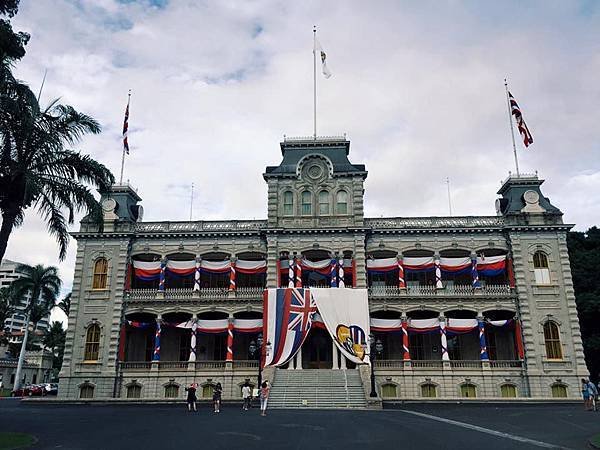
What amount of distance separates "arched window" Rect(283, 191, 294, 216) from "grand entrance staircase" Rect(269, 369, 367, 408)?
12435 millimetres

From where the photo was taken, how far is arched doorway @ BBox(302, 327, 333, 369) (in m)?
39.3

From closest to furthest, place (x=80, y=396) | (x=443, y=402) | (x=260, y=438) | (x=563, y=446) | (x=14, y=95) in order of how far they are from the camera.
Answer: (x=563, y=446) → (x=260, y=438) → (x=14, y=95) → (x=443, y=402) → (x=80, y=396)

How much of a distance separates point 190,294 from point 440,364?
1993 cm

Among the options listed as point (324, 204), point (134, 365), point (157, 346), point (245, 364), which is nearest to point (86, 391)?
point (134, 365)

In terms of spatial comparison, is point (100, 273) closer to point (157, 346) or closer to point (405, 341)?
point (157, 346)

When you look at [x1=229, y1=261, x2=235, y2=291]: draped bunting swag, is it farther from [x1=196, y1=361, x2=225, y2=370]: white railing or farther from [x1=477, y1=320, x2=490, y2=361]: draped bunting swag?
[x1=477, y1=320, x2=490, y2=361]: draped bunting swag

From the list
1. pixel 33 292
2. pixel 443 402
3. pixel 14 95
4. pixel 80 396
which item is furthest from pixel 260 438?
pixel 33 292

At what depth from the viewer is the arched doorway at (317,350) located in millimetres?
39312

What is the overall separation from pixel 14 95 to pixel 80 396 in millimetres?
26420

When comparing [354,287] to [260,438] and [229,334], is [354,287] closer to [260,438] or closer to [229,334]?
[229,334]

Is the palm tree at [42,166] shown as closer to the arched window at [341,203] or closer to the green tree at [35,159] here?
the green tree at [35,159]

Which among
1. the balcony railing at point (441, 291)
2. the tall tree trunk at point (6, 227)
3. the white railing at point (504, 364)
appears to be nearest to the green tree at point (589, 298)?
the balcony railing at point (441, 291)

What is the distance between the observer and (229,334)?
1556 inches

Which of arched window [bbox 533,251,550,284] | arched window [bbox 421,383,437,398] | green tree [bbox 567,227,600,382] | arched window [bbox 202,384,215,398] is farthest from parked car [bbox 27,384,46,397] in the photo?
green tree [bbox 567,227,600,382]
